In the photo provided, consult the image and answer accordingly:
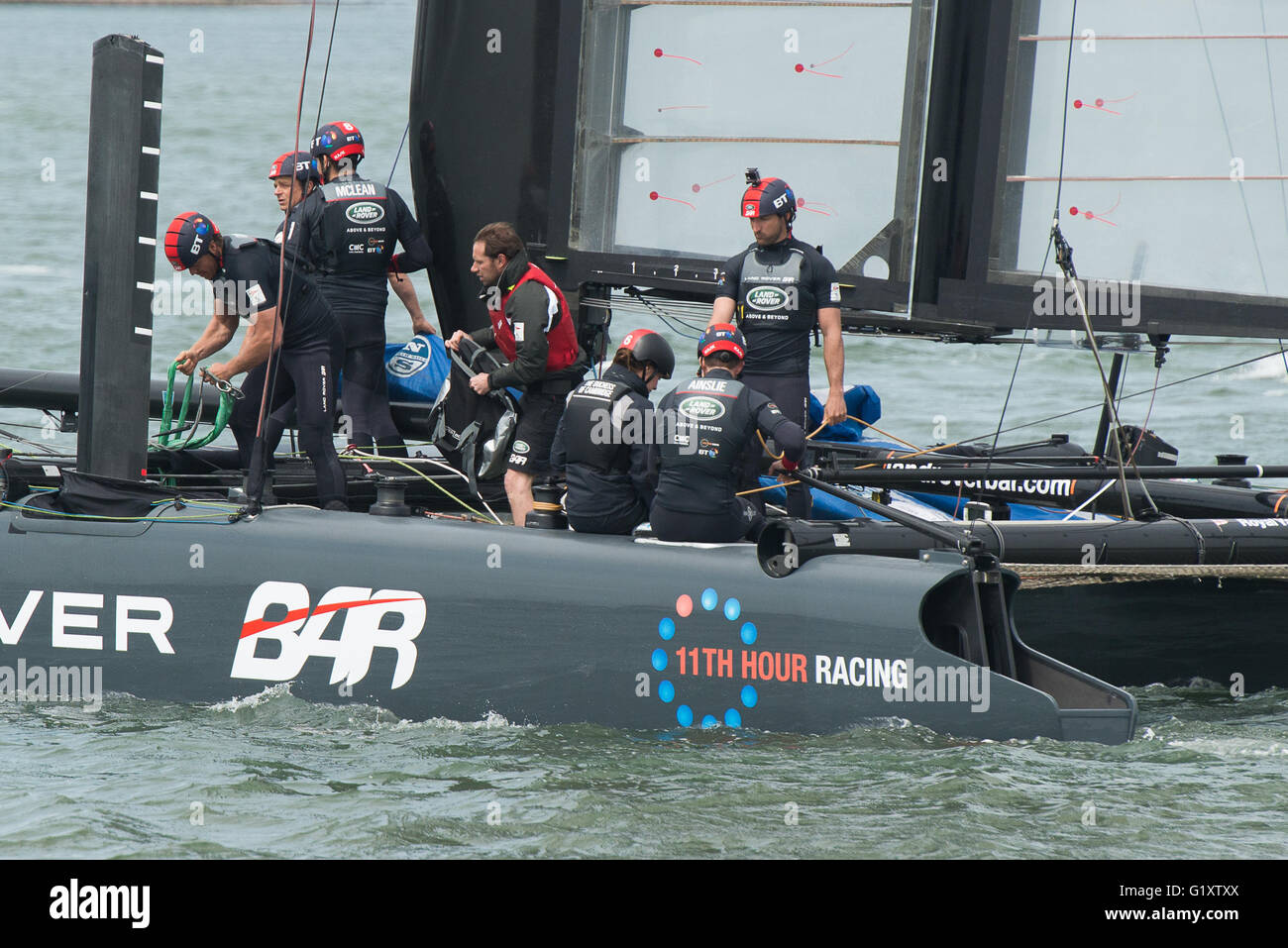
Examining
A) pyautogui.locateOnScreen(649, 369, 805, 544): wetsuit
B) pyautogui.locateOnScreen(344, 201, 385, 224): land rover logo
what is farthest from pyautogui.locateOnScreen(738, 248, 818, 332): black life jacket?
pyautogui.locateOnScreen(344, 201, 385, 224): land rover logo

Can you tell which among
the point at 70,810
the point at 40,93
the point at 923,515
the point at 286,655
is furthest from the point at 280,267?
the point at 40,93

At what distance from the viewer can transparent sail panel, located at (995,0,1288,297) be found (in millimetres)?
7488

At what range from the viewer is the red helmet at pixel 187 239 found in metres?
6.90

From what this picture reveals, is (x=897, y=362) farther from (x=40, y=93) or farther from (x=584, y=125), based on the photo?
(x=40, y=93)

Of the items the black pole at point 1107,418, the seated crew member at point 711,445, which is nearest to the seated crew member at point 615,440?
the seated crew member at point 711,445

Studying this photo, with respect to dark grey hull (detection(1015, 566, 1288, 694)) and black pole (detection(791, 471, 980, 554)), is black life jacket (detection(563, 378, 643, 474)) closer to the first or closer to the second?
black pole (detection(791, 471, 980, 554))

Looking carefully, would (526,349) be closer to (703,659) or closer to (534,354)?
(534,354)

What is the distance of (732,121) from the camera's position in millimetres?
7855

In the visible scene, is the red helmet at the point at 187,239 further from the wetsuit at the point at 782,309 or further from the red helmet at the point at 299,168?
the wetsuit at the point at 782,309

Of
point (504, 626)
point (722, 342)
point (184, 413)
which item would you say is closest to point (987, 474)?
point (722, 342)

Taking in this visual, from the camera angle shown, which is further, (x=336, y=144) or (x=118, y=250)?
(x=336, y=144)

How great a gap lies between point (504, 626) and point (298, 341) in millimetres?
1833

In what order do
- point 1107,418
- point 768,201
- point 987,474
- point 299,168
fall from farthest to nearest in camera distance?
1. point 1107,418
2. point 299,168
3. point 768,201
4. point 987,474
